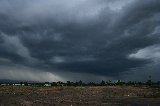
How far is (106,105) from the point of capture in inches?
2677

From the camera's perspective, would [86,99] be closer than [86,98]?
Yes

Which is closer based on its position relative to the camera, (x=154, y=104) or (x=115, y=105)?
(x=115, y=105)

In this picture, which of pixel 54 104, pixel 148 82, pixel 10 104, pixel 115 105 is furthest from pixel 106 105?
pixel 148 82

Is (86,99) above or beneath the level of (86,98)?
beneath

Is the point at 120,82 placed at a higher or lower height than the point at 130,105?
higher

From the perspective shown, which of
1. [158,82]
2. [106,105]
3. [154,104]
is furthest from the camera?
[158,82]

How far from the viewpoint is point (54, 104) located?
70.5 metres

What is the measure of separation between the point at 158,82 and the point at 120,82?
21.0 m

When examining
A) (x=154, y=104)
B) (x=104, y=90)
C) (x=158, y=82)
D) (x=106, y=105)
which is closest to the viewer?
(x=106, y=105)

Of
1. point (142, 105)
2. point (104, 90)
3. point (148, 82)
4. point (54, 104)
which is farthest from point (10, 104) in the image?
point (148, 82)

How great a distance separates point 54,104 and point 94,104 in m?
9.35

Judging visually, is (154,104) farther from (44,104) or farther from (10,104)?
(10,104)

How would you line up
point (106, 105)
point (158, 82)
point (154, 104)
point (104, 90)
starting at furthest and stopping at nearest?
point (158, 82) → point (104, 90) → point (154, 104) → point (106, 105)

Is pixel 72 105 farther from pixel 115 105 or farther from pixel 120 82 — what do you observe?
pixel 120 82
